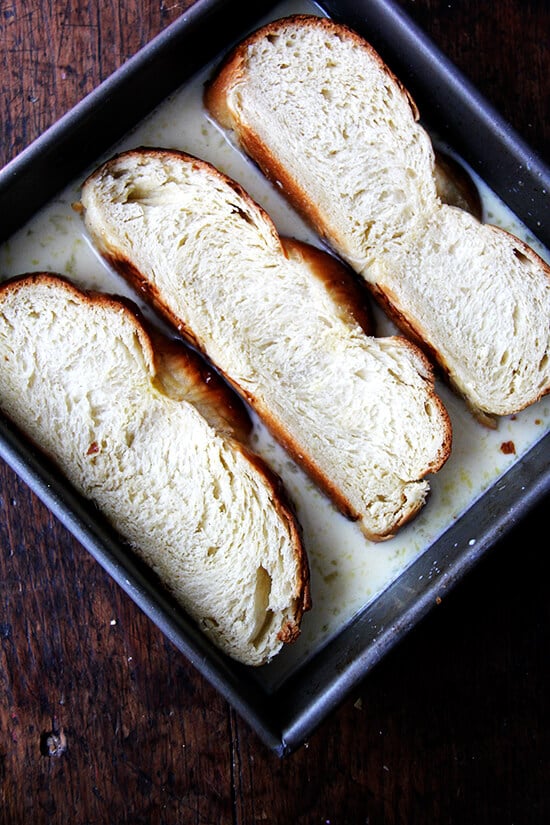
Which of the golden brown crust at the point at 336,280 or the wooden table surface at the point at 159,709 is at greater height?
the golden brown crust at the point at 336,280

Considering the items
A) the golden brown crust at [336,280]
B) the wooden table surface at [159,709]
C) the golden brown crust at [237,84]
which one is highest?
the golden brown crust at [237,84]

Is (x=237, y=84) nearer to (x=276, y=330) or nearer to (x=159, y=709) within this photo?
(x=276, y=330)

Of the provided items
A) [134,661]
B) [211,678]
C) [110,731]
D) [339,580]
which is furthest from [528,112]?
[110,731]

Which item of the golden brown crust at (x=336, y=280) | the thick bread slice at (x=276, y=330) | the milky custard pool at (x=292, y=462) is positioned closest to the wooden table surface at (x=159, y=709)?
the milky custard pool at (x=292, y=462)

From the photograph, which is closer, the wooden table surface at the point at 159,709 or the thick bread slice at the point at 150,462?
the thick bread slice at the point at 150,462

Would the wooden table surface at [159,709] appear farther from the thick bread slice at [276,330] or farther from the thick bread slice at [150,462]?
the thick bread slice at [276,330]

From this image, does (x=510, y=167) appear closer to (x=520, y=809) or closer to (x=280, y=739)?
(x=280, y=739)

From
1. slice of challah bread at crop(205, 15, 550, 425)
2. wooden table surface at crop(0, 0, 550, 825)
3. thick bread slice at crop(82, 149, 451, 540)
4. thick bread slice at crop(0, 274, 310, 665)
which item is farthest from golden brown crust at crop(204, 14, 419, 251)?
thick bread slice at crop(0, 274, 310, 665)
